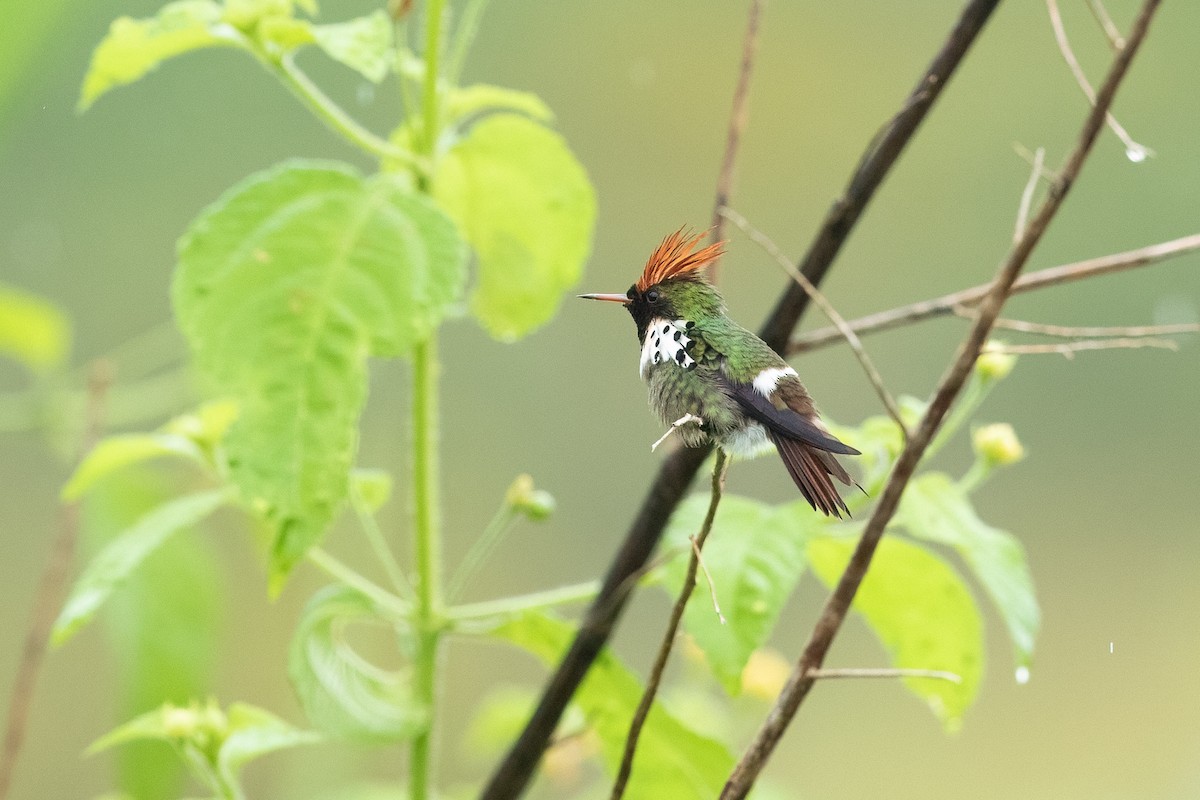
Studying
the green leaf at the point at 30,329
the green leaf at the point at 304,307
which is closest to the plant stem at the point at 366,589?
the green leaf at the point at 304,307

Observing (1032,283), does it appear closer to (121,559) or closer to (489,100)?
(489,100)

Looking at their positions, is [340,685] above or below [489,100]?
below

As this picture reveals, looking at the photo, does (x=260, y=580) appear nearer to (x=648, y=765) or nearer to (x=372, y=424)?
(x=372, y=424)

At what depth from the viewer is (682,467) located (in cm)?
38

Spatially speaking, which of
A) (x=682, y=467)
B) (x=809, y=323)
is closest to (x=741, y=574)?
(x=682, y=467)

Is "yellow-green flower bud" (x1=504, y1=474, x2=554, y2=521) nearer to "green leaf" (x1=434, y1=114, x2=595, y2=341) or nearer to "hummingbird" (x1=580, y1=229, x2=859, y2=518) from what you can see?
"green leaf" (x1=434, y1=114, x2=595, y2=341)

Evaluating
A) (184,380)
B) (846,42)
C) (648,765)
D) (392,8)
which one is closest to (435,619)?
(648,765)

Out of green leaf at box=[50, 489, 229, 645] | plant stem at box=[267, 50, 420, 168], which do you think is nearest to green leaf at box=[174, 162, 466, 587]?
plant stem at box=[267, 50, 420, 168]

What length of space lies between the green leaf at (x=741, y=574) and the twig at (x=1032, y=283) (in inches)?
2.4

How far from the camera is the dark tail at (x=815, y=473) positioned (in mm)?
174

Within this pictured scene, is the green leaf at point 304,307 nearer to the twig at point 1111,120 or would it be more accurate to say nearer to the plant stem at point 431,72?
the plant stem at point 431,72

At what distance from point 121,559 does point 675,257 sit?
324 mm

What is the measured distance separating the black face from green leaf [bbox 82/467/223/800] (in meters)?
0.57

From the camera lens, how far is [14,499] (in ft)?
4.12
